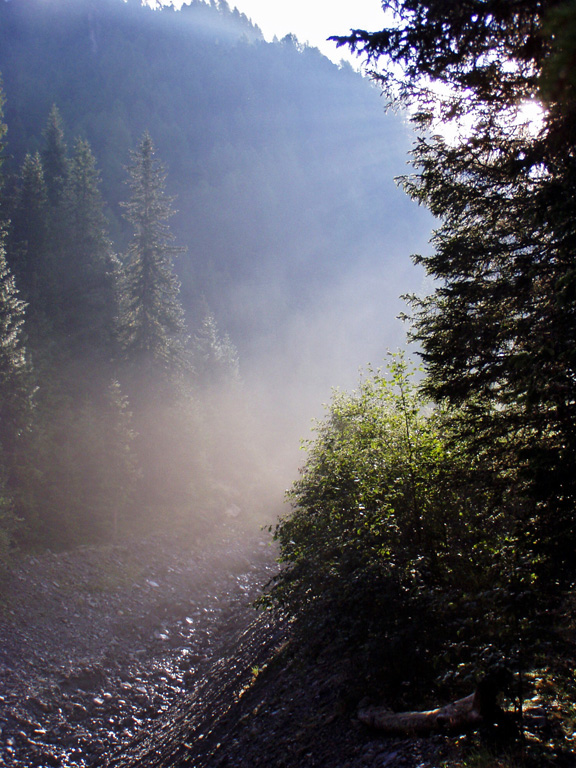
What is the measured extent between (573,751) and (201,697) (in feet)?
34.1

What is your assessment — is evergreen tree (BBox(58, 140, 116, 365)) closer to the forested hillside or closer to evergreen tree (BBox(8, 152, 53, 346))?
the forested hillside

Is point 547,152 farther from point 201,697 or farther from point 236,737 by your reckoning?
point 201,697

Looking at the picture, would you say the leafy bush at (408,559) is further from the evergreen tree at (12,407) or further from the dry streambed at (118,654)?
the evergreen tree at (12,407)

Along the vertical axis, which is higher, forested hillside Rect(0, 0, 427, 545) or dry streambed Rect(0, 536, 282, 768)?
forested hillside Rect(0, 0, 427, 545)

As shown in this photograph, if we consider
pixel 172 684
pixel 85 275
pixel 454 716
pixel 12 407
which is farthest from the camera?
pixel 85 275

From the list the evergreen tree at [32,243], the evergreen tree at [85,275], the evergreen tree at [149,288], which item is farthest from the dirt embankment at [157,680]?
the evergreen tree at [32,243]

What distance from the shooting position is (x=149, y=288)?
3023cm

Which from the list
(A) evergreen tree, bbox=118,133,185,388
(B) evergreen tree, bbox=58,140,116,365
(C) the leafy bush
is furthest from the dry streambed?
(B) evergreen tree, bbox=58,140,116,365

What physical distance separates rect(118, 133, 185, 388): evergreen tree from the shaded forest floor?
39.6 feet

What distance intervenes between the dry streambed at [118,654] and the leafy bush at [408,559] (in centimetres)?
481

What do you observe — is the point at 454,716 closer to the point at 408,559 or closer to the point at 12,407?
the point at 408,559

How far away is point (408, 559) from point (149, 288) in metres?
27.2

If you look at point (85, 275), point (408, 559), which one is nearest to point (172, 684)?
point (408, 559)

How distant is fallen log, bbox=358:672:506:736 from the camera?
4.93m
